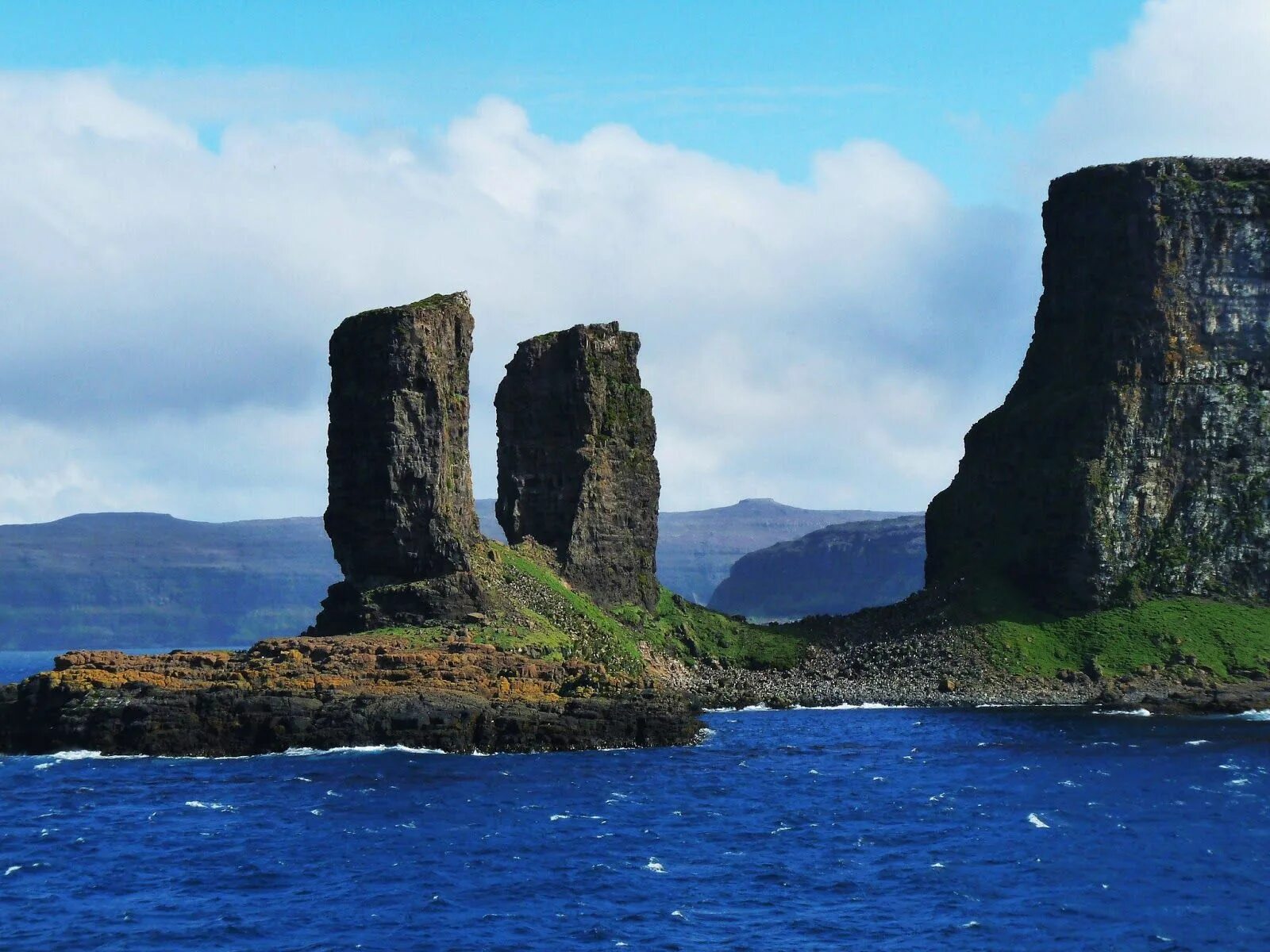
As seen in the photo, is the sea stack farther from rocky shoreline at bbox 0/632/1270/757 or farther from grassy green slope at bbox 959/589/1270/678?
grassy green slope at bbox 959/589/1270/678

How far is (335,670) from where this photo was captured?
4109 inches

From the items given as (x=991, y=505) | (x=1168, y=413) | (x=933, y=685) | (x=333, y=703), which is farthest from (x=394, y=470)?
(x=1168, y=413)

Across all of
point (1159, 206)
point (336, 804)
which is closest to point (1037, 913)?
Answer: point (336, 804)

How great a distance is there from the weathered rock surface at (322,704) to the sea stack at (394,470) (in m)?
12.4

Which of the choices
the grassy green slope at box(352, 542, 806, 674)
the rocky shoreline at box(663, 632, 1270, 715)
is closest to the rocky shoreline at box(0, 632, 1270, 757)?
the grassy green slope at box(352, 542, 806, 674)

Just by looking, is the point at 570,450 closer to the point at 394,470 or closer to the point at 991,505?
the point at 394,470

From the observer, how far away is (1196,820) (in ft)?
269

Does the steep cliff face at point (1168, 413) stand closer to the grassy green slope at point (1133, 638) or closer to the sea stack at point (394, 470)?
the grassy green slope at point (1133, 638)

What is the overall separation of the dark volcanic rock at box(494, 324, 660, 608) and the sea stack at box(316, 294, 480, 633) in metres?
24.4

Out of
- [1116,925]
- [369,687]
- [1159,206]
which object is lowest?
[1116,925]

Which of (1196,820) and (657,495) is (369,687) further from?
(657,495)

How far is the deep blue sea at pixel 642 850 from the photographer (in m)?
59.4

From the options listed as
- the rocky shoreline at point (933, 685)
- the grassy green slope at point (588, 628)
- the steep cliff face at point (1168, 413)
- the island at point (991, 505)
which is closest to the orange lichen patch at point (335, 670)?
the grassy green slope at point (588, 628)

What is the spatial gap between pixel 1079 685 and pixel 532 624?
173 feet
